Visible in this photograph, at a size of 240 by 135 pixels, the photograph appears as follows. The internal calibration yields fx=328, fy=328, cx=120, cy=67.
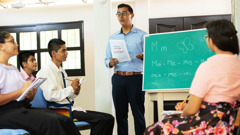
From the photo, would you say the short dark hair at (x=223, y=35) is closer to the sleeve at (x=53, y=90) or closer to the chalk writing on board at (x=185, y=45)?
the chalk writing on board at (x=185, y=45)

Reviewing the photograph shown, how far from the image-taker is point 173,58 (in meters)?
3.43

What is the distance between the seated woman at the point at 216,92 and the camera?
6.58 ft

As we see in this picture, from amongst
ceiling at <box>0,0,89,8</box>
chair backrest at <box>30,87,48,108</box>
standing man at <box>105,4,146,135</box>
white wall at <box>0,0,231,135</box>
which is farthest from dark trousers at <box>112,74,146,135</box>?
ceiling at <box>0,0,89,8</box>

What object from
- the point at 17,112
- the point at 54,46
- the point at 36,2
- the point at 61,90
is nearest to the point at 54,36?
the point at 36,2

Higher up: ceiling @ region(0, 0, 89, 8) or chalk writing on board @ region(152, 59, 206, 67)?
ceiling @ region(0, 0, 89, 8)

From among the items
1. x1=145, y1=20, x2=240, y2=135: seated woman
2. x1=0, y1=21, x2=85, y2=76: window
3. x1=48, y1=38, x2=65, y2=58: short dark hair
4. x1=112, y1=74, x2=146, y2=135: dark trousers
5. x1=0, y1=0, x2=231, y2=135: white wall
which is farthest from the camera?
x1=0, y1=21, x2=85, y2=76: window

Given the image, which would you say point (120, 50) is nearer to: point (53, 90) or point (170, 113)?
point (53, 90)

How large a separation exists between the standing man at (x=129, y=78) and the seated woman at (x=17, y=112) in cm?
100

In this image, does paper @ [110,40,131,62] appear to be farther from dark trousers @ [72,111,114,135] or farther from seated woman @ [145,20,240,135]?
seated woman @ [145,20,240,135]

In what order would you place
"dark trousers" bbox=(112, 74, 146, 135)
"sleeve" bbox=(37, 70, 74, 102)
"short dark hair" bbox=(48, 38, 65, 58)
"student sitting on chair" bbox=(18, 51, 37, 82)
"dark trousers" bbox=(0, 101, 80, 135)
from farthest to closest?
1. "student sitting on chair" bbox=(18, 51, 37, 82)
2. "dark trousers" bbox=(112, 74, 146, 135)
3. "short dark hair" bbox=(48, 38, 65, 58)
4. "sleeve" bbox=(37, 70, 74, 102)
5. "dark trousers" bbox=(0, 101, 80, 135)

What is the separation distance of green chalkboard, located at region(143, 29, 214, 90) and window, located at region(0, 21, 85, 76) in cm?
327

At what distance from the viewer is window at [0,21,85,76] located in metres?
6.61

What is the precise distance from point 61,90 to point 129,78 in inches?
31.5

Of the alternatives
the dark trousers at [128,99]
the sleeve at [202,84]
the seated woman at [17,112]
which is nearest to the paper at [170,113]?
the sleeve at [202,84]
